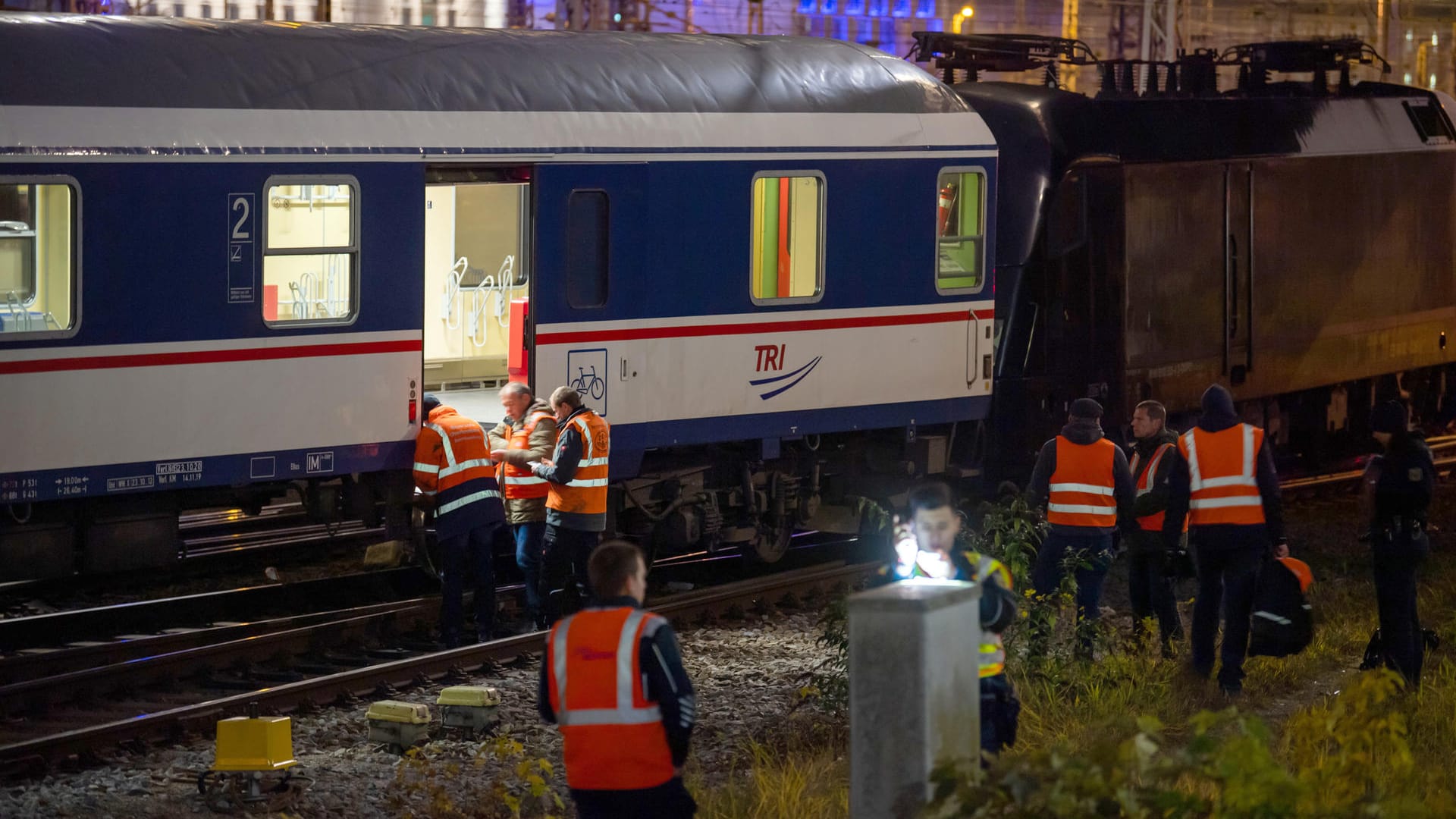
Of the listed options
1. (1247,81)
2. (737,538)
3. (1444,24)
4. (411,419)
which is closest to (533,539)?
(411,419)

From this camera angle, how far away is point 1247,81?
19.4 meters

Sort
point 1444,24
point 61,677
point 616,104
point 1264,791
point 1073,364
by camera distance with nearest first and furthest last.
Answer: point 1264,791
point 61,677
point 616,104
point 1073,364
point 1444,24

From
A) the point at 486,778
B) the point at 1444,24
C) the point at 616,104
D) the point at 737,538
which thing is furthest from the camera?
the point at 1444,24

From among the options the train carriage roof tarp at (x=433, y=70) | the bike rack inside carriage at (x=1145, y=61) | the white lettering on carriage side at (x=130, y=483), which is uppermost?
the bike rack inside carriage at (x=1145, y=61)

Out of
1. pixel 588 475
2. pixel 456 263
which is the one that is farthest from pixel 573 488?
pixel 456 263

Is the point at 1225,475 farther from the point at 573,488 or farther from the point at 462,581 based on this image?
the point at 462,581

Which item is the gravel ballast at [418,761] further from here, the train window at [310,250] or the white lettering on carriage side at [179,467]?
the train window at [310,250]

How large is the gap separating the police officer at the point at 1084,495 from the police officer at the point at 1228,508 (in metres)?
0.57

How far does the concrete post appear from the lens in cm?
603

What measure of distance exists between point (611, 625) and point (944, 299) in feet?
29.5

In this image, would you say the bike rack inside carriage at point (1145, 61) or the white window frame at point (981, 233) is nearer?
the white window frame at point (981, 233)

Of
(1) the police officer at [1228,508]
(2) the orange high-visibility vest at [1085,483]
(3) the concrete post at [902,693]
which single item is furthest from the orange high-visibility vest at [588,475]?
(3) the concrete post at [902,693]

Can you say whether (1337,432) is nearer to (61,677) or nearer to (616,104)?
(616,104)

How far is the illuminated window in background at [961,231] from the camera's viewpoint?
48.2 feet
